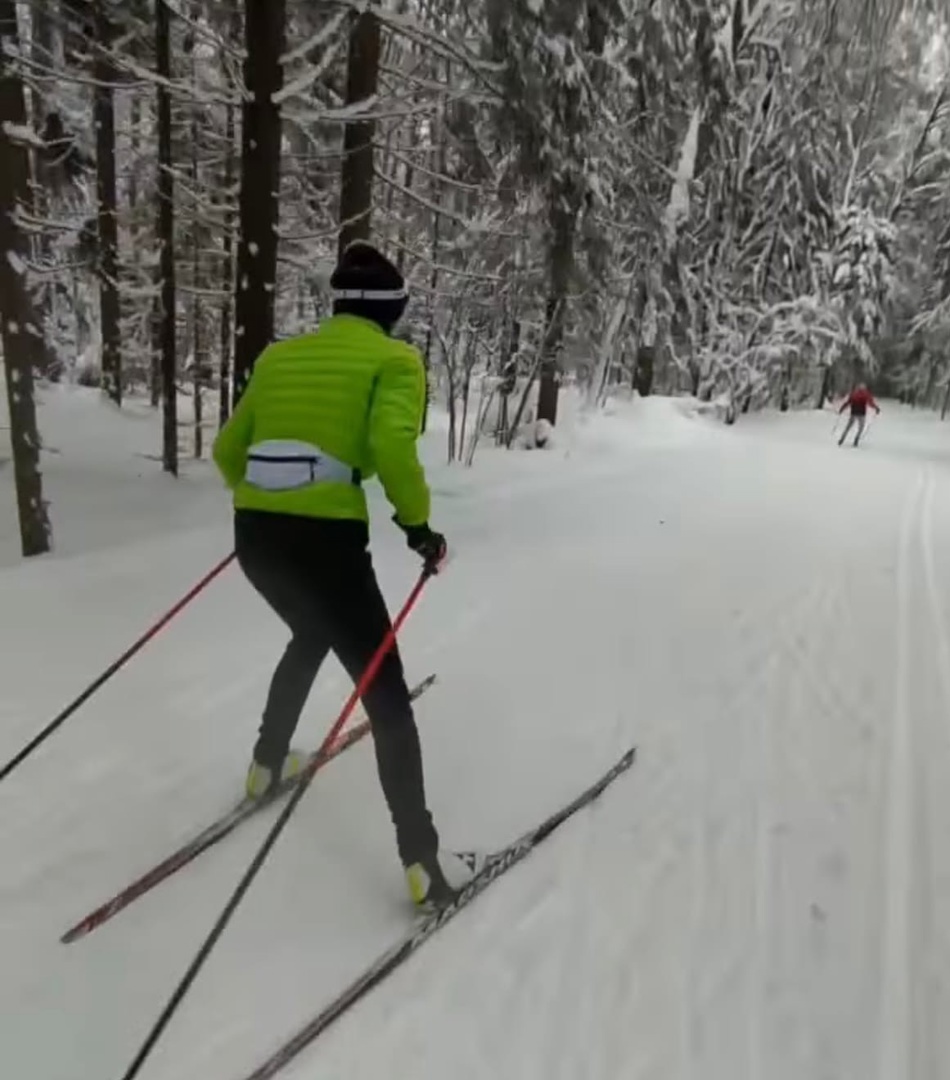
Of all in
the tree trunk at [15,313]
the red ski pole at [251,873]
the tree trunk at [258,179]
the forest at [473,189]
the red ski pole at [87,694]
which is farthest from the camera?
the forest at [473,189]

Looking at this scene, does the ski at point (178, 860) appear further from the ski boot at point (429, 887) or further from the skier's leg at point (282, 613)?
the ski boot at point (429, 887)

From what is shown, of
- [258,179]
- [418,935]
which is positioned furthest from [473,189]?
[418,935]

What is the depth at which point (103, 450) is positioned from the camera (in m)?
11.6

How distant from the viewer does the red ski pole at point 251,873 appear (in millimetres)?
2082

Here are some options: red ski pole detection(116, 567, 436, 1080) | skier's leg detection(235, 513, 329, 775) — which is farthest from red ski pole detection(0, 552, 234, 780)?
red ski pole detection(116, 567, 436, 1080)

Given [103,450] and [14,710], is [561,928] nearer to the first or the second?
[14,710]

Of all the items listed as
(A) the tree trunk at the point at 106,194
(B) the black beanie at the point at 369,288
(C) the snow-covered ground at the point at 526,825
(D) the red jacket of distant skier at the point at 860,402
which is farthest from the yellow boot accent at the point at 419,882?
(D) the red jacket of distant skier at the point at 860,402

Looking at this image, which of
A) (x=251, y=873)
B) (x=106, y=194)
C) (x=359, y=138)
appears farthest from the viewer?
(x=106, y=194)

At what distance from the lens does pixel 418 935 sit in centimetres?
293

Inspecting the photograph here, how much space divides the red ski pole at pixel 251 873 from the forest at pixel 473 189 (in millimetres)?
4576

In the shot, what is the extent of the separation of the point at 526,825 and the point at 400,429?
73.8 inches

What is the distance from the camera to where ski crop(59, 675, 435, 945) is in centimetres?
288

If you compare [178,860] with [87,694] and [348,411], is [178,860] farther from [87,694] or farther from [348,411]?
[348,411]

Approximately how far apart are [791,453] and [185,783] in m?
17.6
